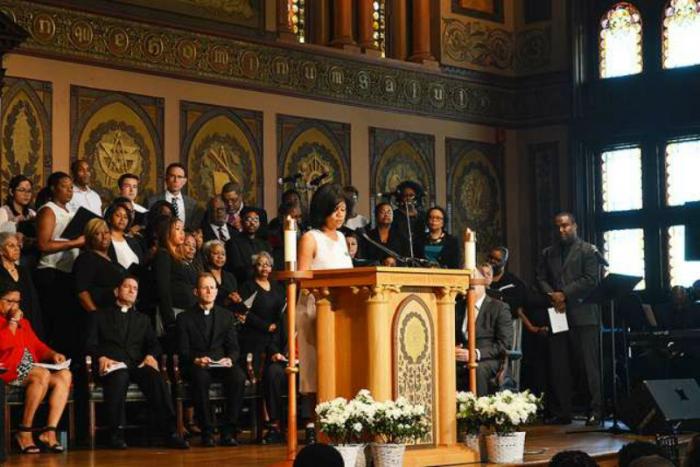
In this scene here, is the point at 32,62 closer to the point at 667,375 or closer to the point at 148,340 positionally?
the point at 148,340

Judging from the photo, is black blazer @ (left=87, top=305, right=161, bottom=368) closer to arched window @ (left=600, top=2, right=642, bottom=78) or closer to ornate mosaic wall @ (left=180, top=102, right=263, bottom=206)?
ornate mosaic wall @ (left=180, top=102, right=263, bottom=206)

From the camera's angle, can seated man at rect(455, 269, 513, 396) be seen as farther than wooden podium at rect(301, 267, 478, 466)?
Yes

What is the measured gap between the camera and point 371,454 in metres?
7.76

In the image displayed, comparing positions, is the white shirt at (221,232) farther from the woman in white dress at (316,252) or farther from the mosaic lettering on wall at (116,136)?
the woman in white dress at (316,252)

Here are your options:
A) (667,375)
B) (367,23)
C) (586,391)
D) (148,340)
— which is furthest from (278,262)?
(367,23)

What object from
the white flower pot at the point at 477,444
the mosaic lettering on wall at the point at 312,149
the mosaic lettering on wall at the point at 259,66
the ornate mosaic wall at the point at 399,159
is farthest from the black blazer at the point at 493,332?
the ornate mosaic wall at the point at 399,159

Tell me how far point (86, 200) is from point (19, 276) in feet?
6.37

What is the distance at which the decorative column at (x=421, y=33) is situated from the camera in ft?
55.0

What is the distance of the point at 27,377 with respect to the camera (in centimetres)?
938

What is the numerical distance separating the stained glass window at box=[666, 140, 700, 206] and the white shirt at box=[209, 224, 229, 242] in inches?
254

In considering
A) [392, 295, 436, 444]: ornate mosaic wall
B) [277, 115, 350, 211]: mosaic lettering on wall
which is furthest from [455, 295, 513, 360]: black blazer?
[277, 115, 350, 211]: mosaic lettering on wall

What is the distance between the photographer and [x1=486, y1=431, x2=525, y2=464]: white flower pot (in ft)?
27.8

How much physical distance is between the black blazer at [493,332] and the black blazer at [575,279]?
122cm

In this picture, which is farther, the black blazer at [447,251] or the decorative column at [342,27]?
the decorative column at [342,27]
